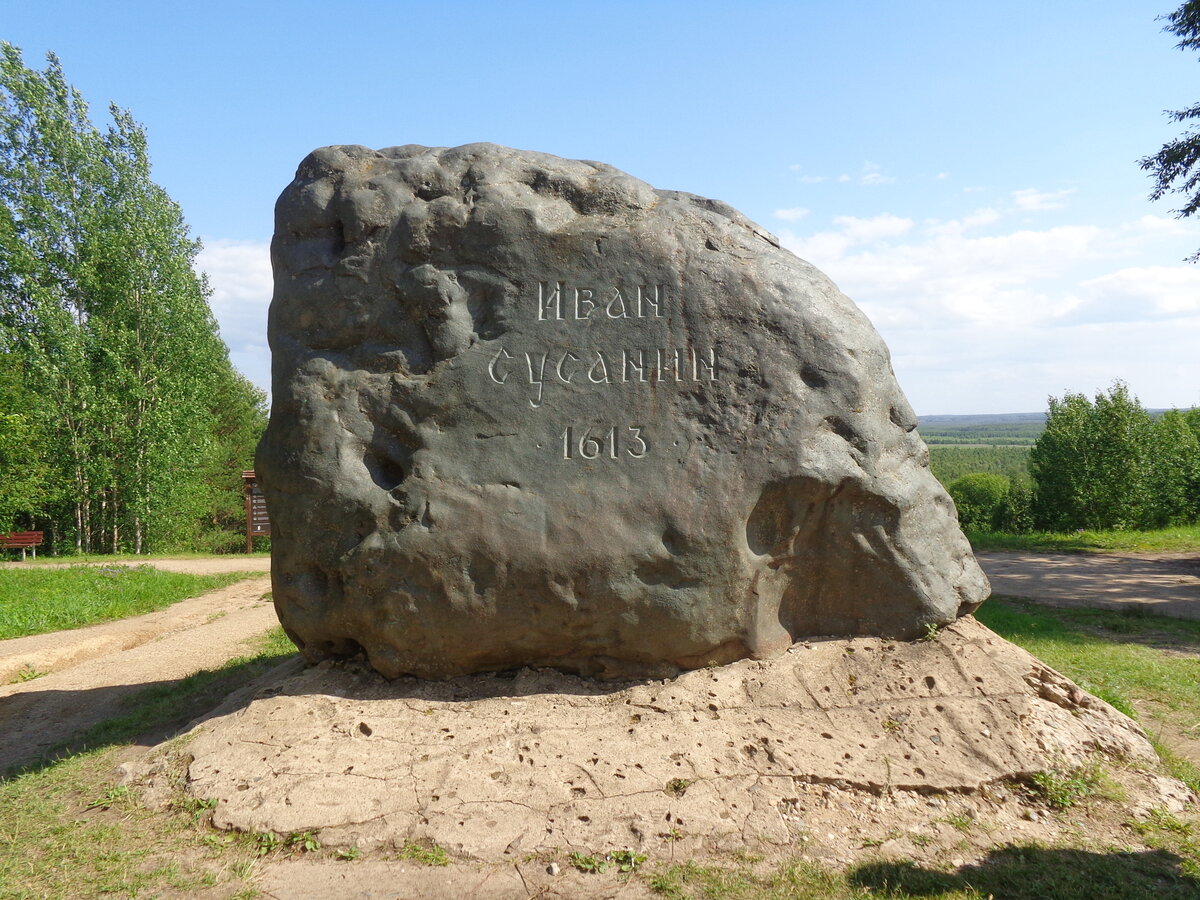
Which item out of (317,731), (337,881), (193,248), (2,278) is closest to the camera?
(337,881)

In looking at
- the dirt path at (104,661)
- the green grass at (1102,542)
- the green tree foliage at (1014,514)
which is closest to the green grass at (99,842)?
the dirt path at (104,661)

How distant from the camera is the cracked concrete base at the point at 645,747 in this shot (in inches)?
154

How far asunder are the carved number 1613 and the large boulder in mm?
13

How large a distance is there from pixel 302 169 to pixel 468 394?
2.02 m

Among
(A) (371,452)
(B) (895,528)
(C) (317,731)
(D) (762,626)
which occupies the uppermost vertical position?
(A) (371,452)

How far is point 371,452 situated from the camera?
5008 millimetres

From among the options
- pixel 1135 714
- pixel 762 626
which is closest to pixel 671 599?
pixel 762 626

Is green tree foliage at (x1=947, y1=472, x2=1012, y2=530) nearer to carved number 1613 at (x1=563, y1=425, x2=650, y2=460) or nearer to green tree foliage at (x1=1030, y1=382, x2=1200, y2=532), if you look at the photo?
green tree foliage at (x1=1030, y1=382, x2=1200, y2=532)

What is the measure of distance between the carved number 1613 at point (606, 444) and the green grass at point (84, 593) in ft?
26.1

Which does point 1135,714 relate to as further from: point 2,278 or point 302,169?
point 2,278

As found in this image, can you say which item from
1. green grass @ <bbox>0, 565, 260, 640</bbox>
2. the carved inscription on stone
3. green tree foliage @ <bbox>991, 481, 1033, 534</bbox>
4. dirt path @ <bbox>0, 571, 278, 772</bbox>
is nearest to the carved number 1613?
the carved inscription on stone

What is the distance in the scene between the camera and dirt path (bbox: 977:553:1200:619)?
9499 mm

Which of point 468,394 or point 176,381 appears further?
point 176,381

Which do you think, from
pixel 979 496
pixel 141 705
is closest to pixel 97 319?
pixel 141 705
